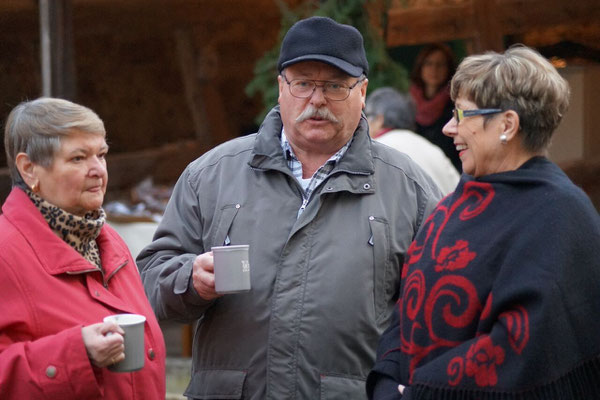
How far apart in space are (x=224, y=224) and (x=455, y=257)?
Result: 845 millimetres

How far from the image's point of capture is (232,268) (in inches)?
108

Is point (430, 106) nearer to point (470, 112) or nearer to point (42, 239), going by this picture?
point (470, 112)

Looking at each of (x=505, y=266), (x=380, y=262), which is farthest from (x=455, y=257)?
(x=380, y=262)

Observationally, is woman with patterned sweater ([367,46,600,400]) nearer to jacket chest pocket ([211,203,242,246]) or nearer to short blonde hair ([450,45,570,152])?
short blonde hair ([450,45,570,152])

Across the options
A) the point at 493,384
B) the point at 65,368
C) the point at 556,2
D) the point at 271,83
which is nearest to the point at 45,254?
the point at 65,368

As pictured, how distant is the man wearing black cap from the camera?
2969 millimetres

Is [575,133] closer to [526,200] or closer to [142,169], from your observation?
[142,169]

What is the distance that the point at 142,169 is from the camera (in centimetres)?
848

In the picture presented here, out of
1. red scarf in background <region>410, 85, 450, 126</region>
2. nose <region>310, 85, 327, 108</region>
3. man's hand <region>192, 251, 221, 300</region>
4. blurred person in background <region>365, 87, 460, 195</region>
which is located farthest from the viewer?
red scarf in background <region>410, 85, 450, 126</region>

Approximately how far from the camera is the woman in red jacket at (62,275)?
2.52 metres

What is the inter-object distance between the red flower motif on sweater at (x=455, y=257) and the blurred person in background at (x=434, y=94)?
4.22m

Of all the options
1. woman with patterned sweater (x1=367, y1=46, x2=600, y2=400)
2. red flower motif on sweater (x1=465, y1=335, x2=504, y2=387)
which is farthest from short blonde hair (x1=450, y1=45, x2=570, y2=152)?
red flower motif on sweater (x1=465, y1=335, x2=504, y2=387)

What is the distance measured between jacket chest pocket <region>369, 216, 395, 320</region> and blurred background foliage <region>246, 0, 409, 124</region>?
2977 mm

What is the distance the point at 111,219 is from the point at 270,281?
3549 millimetres
